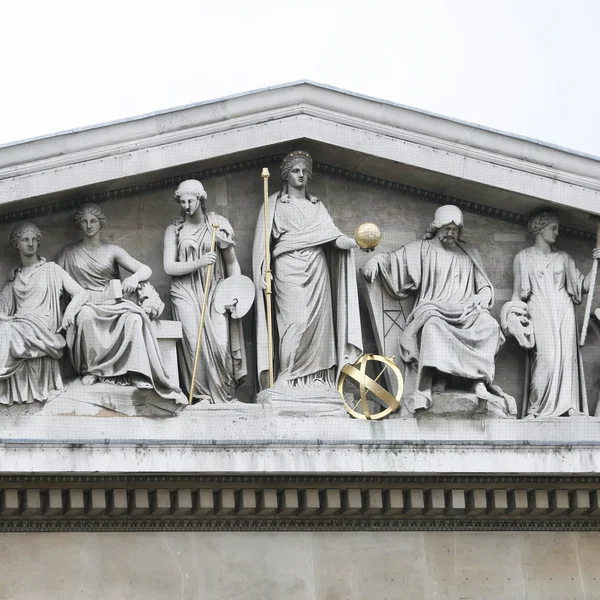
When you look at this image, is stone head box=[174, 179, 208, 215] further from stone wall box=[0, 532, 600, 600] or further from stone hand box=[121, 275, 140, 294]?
stone wall box=[0, 532, 600, 600]

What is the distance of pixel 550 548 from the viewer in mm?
22312

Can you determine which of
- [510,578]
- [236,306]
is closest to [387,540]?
[510,578]

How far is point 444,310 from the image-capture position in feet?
74.2

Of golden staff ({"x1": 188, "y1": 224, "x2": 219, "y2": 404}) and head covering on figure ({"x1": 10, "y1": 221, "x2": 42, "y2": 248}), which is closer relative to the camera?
golden staff ({"x1": 188, "y1": 224, "x2": 219, "y2": 404})

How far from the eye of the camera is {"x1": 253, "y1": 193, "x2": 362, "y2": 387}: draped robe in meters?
22.3

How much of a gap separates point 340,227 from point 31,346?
10.8 ft

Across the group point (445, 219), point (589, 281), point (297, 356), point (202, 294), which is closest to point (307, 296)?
point (297, 356)

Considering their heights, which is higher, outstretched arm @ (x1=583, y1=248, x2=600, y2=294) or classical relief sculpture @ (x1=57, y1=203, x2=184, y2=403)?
outstretched arm @ (x1=583, y1=248, x2=600, y2=294)

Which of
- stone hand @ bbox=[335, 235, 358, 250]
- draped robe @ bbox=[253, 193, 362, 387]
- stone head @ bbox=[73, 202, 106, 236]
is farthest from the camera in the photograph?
stone hand @ bbox=[335, 235, 358, 250]

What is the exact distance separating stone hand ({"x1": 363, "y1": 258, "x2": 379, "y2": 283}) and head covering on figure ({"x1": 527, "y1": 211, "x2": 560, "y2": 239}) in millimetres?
1607

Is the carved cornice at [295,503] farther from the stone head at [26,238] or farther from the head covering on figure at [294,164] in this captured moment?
the head covering on figure at [294,164]

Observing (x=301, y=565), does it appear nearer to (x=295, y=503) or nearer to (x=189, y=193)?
(x=295, y=503)

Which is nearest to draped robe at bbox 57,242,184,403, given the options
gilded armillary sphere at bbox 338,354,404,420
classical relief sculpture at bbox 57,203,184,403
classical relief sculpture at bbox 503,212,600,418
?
classical relief sculpture at bbox 57,203,184,403

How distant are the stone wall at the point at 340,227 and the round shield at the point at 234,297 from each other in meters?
0.27
